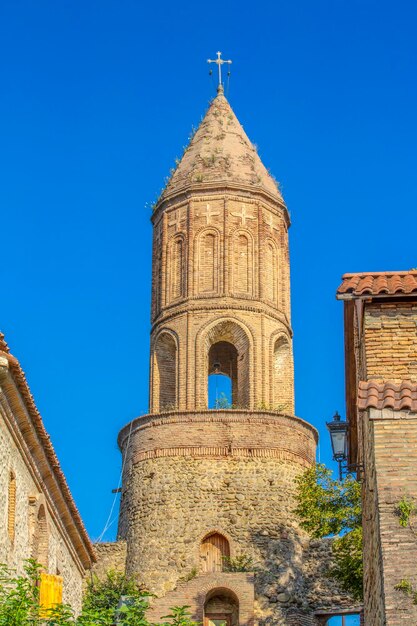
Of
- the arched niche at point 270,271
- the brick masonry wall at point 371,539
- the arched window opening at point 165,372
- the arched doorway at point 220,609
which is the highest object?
the arched niche at point 270,271

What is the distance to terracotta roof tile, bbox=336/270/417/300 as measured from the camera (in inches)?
634

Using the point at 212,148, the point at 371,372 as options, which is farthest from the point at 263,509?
the point at 371,372

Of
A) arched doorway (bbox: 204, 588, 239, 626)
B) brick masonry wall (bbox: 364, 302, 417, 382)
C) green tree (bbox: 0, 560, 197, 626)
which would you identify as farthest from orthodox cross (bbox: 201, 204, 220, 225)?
brick masonry wall (bbox: 364, 302, 417, 382)

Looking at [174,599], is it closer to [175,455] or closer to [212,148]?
[175,455]

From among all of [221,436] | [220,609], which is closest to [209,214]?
[221,436]

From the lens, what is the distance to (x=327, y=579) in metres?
32.3

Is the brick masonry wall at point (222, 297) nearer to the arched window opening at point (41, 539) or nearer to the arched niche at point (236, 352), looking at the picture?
the arched niche at point (236, 352)

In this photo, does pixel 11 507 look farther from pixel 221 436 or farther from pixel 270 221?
pixel 270 221

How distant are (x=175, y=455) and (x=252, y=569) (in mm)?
3692

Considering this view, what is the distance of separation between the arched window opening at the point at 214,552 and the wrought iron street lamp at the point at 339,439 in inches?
553

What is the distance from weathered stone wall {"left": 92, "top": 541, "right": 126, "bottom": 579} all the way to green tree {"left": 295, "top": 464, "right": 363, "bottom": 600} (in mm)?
4941

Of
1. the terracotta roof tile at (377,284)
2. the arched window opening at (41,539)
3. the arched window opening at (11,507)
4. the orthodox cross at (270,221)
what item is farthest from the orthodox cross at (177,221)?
the arched window opening at (11,507)

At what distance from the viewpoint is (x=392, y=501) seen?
46.7 ft

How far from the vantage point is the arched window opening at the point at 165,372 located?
1394 inches
